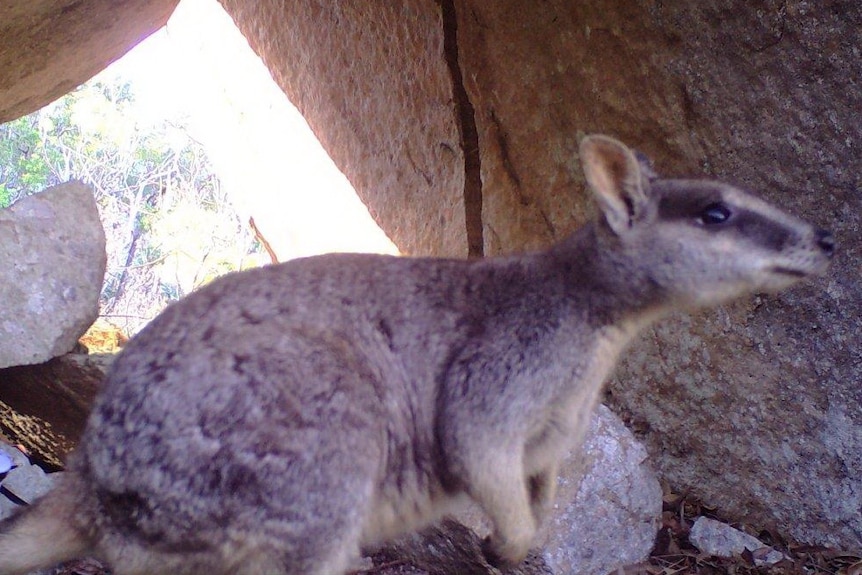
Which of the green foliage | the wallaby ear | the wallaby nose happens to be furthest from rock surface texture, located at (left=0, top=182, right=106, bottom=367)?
the green foliage

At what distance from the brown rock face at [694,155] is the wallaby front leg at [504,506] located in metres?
1.54

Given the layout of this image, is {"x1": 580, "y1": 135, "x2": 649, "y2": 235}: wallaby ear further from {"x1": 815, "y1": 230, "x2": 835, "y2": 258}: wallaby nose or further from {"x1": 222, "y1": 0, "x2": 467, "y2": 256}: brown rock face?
{"x1": 222, "y1": 0, "x2": 467, "y2": 256}: brown rock face

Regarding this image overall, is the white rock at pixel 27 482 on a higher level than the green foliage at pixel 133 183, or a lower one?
lower

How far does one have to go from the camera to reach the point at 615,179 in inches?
143

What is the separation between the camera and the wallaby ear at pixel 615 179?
353 cm

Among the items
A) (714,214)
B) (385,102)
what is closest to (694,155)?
(714,214)

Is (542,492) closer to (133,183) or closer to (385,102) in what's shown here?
(385,102)

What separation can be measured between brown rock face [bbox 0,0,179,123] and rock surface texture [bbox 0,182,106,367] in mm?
819

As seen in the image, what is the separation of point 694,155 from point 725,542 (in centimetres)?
193

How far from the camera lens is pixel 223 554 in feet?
10.1

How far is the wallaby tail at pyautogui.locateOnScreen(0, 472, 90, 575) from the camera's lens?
127 inches

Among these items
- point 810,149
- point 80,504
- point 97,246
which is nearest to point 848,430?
point 810,149

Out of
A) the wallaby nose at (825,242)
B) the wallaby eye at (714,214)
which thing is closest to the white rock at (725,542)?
the wallaby nose at (825,242)

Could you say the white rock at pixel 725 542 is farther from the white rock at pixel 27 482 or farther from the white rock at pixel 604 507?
the white rock at pixel 27 482
